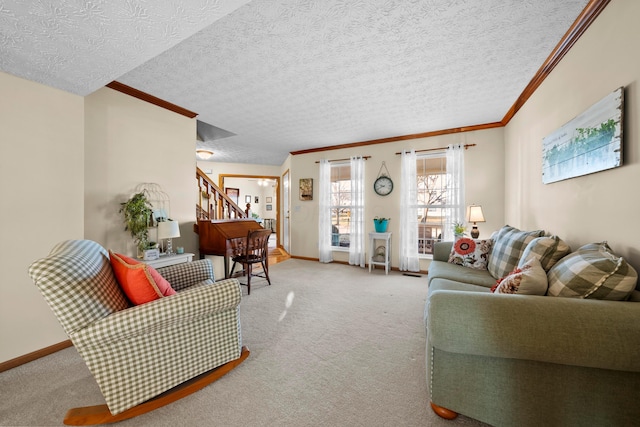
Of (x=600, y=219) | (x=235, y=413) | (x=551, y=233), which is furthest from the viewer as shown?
(x=551, y=233)

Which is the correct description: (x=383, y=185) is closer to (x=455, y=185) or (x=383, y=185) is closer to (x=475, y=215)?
(x=455, y=185)

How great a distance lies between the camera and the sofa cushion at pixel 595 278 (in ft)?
3.88

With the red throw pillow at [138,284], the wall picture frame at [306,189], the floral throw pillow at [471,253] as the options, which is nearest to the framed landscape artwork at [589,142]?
the floral throw pillow at [471,253]

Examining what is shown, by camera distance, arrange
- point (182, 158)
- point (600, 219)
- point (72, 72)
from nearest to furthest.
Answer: point (600, 219) → point (72, 72) → point (182, 158)

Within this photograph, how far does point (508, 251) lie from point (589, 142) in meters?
1.02

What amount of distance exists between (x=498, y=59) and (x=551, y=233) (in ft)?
5.49

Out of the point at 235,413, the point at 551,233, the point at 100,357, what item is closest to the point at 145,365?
the point at 100,357

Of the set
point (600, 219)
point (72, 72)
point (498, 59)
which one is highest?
point (498, 59)

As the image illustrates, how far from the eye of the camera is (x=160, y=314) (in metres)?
1.41

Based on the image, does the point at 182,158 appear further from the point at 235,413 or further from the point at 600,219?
the point at 600,219

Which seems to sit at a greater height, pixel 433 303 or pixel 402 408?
pixel 433 303

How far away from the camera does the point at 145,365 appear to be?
4.74 feet

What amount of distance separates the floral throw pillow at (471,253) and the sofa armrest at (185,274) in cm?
264

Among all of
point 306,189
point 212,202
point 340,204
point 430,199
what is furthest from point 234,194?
point 430,199
